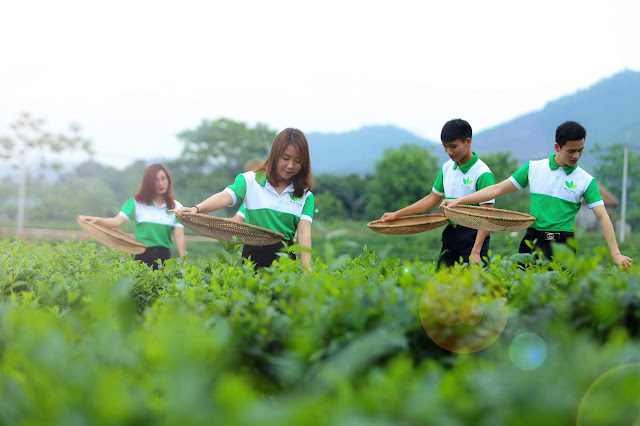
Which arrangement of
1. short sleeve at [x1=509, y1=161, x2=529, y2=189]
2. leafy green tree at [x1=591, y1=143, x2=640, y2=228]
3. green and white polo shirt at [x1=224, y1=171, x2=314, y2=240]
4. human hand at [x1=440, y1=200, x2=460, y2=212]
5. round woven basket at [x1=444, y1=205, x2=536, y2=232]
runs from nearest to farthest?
1. round woven basket at [x1=444, y1=205, x2=536, y2=232]
2. human hand at [x1=440, y1=200, x2=460, y2=212]
3. green and white polo shirt at [x1=224, y1=171, x2=314, y2=240]
4. short sleeve at [x1=509, y1=161, x2=529, y2=189]
5. leafy green tree at [x1=591, y1=143, x2=640, y2=228]

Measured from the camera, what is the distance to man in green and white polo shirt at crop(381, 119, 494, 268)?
14.6ft

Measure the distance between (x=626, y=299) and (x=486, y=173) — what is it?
2820 millimetres

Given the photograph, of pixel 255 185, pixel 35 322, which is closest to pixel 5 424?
pixel 35 322

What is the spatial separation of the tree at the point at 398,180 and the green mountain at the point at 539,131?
57334mm

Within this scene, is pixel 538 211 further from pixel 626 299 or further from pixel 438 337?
pixel 438 337

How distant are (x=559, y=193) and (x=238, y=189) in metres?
2.45

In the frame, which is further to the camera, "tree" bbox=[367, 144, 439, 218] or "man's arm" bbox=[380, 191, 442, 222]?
"tree" bbox=[367, 144, 439, 218]

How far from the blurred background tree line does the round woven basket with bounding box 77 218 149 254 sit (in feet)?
119

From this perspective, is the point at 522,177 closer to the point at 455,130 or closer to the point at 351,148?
the point at 455,130

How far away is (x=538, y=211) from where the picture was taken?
4473mm

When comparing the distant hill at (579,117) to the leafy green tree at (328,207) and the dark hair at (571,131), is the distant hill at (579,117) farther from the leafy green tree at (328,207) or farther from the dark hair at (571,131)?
the dark hair at (571,131)

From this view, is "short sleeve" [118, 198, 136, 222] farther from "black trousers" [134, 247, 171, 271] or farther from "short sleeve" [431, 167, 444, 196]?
"short sleeve" [431, 167, 444, 196]

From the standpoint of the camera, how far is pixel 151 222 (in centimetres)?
617

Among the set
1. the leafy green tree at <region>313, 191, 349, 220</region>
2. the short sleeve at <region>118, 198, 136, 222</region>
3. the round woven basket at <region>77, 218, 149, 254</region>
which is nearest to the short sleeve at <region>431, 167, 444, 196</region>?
the round woven basket at <region>77, 218, 149, 254</region>
